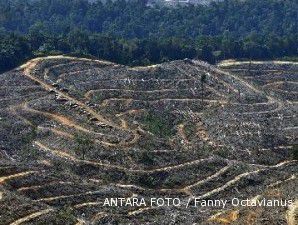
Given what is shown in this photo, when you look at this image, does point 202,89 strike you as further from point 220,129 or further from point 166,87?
point 220,129

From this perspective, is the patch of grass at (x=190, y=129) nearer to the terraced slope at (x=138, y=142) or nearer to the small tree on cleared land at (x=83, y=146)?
the terraced slope at (x=138, y=142)

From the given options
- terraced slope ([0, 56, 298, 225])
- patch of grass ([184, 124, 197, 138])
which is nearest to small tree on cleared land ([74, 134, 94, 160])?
terraced slope ([0, 56, 298, 225])

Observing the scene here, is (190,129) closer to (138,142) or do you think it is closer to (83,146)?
(138,142)

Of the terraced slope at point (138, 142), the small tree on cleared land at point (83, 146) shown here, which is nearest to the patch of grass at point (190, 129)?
the terraced slope at point (138, 142)

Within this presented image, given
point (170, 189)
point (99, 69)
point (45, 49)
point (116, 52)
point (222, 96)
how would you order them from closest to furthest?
point (170, 189)
point (222, 96)
point (99, 69)
point (45, 49)
point (116, 52)

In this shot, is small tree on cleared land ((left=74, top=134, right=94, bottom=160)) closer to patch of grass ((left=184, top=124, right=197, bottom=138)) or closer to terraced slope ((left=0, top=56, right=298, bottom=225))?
terraced slope ((left=0, top=56, right=298, bottom=225))

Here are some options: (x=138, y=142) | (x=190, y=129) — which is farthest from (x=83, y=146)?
(x=190, y=129)

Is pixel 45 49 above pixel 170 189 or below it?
above

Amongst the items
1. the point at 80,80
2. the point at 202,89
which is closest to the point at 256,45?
the point at 202,89
